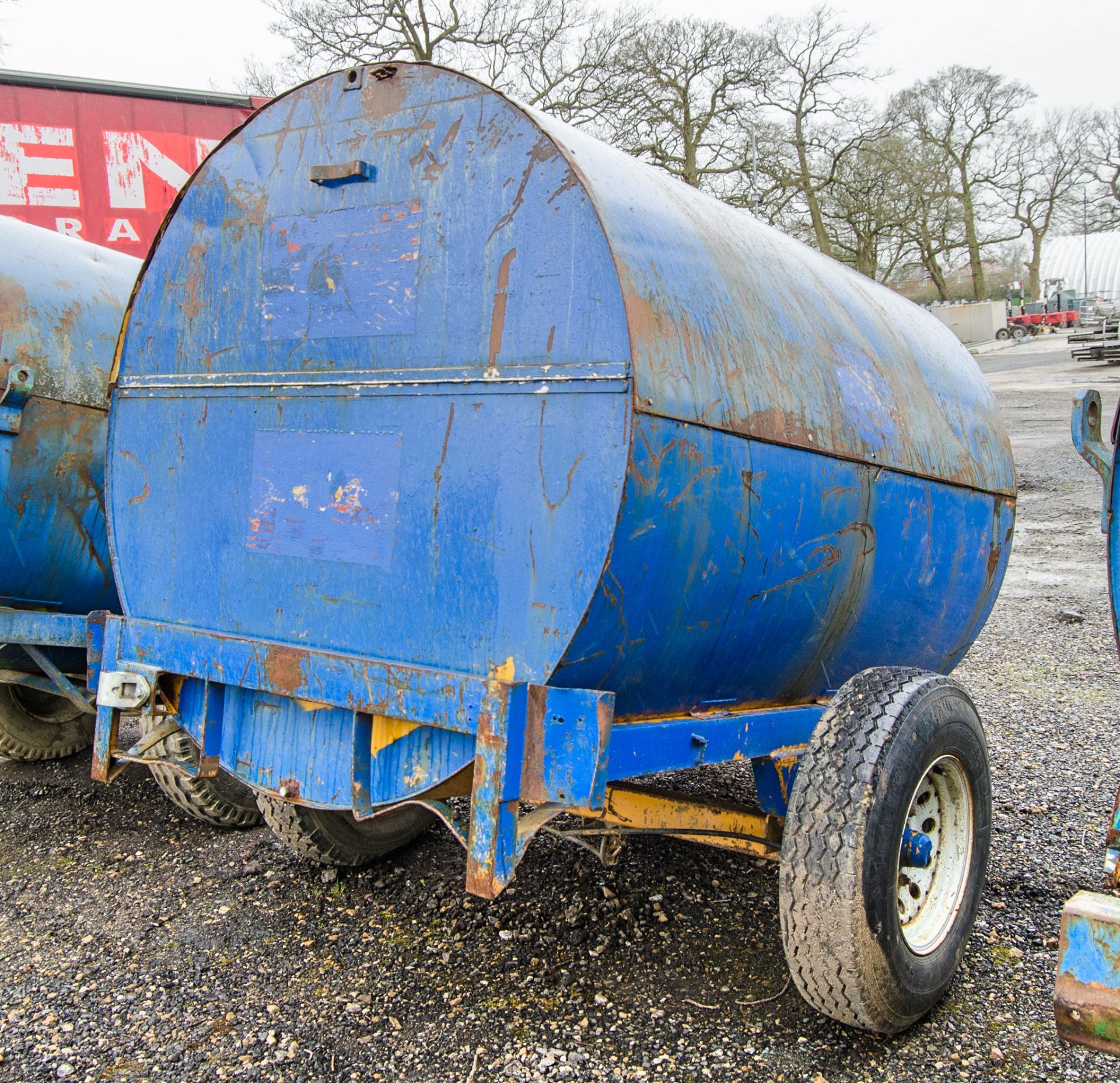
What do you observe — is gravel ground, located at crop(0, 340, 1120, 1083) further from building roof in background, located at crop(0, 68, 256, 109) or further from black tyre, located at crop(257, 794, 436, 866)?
building roof in background, located at crop(0, 68, 256, 109)

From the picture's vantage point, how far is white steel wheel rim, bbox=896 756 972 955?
3.01 meters

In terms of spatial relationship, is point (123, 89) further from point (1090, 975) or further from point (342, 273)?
point (1090, 975)

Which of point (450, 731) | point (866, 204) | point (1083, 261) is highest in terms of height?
point (1083, 261)

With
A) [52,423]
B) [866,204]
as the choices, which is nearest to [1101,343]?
[866,204]

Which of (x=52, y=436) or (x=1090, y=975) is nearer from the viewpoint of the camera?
(x=1090, y=975)

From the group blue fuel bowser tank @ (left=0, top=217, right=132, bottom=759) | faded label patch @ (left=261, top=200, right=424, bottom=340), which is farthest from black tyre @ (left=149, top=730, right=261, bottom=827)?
faded label patch @ (left=261, top=200, right=424, bottom=340)

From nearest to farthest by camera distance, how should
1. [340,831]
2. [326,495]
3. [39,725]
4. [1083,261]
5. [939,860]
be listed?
1. [326,495]
2. [939,860]
3. [340,831]
4. [39,725]
5. [1083,261]

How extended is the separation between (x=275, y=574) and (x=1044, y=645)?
6301mm

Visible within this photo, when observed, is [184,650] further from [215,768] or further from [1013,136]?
[1013,136]

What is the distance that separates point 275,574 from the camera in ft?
9.75

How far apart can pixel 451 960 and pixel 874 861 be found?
143 cm

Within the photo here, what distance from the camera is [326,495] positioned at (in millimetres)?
2863

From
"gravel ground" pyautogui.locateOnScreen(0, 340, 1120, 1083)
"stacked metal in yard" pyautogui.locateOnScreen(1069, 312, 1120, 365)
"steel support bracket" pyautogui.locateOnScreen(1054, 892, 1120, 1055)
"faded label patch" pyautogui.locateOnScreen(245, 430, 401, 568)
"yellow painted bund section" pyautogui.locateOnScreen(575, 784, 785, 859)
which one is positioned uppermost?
"stacked metal in yard" pyautogui.locateOnScreen(1069, 312, 1120, 365)

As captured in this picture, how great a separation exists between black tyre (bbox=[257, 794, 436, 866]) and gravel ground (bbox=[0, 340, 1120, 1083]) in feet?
0.37
